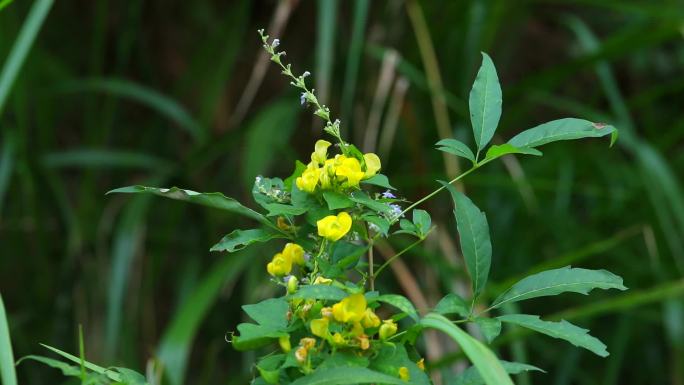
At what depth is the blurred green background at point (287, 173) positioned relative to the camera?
1476 millimetres

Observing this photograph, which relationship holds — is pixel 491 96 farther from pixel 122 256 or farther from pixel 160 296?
pixel 160 296

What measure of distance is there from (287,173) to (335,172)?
4.49 feet

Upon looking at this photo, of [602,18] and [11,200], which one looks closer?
[11,200]

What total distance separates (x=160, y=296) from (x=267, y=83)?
57 cm

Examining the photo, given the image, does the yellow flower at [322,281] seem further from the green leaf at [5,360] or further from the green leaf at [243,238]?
the green leaf at [5,360]

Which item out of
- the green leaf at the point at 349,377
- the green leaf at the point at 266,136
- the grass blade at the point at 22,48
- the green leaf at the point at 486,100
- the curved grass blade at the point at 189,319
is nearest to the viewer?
the green leaf at the point at 349,377

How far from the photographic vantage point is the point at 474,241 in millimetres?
477

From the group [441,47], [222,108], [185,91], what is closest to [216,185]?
[185,91]

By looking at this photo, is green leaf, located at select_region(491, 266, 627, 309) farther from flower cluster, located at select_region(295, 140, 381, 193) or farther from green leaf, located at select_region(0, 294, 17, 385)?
green leaf, located at select_region(0, 294, 17, 385)

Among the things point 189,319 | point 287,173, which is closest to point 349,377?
point 189,319

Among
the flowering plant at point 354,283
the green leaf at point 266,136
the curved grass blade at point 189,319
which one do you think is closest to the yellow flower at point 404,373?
the flowering plant at point 354,283

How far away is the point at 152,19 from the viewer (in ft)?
6.64

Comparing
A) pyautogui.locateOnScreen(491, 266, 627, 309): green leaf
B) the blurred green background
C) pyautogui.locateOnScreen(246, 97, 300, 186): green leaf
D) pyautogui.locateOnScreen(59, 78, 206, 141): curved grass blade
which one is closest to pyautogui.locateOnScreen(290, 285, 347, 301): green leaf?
pyautogui.locateOnScreen(491, 266, 627, 309): green leaf

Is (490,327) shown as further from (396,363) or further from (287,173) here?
(287,173)
